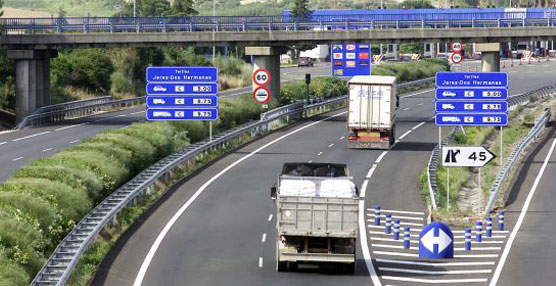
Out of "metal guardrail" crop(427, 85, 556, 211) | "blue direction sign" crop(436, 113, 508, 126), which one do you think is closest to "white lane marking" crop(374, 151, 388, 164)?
"metal guardrail" crop(427, 85, 556, 211)

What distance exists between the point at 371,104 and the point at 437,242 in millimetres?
32050

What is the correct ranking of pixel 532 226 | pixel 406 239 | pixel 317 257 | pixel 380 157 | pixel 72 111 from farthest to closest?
pixel 72 111
pixel 380 157
pixel 532 226
pixel 406 239
pixel 317 257

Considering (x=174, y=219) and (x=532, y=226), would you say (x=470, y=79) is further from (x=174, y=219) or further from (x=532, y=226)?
(x=174, y=219)

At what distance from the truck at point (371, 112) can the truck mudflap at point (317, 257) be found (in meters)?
32.6

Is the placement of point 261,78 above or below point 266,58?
below

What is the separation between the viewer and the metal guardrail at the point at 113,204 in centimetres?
2994

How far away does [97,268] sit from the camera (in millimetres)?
33375

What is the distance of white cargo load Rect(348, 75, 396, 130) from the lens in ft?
210

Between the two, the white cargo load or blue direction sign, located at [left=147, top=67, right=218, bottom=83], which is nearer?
blue direction sign, located at [left=147, top=67, right=218, bottom=83]

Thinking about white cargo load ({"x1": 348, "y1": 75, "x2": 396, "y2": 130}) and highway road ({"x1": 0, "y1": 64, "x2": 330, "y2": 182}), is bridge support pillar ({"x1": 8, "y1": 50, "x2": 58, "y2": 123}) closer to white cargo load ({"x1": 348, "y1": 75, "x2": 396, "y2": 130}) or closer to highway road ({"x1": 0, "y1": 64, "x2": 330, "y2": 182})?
highway road ({"x1": 0, "y1": 64, "x2": 330, "y2": 182})

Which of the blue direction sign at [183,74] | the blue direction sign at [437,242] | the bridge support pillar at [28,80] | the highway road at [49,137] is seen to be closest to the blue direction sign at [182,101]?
the blue direction sign at [183,74]

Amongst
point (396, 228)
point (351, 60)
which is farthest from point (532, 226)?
point (351, 60)

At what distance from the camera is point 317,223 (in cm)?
3139

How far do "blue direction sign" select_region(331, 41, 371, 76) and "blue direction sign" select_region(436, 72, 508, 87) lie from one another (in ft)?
105
